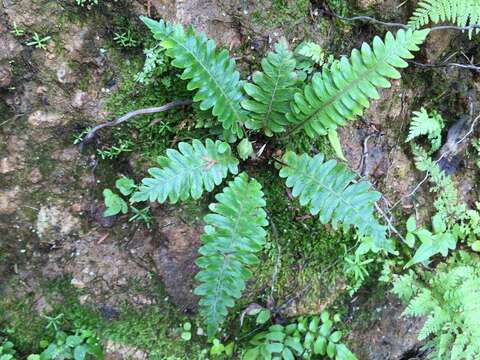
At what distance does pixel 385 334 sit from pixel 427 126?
1.73m

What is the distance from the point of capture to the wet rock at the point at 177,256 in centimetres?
294

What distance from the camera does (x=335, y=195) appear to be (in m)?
2.61

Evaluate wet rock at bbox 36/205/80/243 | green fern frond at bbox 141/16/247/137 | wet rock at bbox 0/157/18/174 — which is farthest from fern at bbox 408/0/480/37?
wet rock at bbox 0/157/18/174

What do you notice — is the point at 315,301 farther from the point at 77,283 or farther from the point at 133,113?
the point at 133,113

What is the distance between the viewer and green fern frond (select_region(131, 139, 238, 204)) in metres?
2.46

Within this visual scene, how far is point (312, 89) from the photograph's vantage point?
264 cm

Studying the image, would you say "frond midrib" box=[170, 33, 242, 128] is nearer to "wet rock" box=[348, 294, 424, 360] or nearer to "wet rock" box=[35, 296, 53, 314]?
"wet rock" box=[35, 296, 53, 314]

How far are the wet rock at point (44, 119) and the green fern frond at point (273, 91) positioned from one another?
119 cm

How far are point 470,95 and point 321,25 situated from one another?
1451 mm

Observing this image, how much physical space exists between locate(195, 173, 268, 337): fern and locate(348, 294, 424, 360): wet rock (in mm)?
1417

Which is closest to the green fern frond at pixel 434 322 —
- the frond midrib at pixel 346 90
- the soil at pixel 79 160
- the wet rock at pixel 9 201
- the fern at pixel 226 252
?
the soil at pixel 79 160

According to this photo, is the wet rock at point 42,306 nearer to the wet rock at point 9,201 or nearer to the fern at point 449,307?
the wet rock at point 9,201

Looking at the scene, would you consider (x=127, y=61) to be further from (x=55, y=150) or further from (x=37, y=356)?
(x=37, y=356)

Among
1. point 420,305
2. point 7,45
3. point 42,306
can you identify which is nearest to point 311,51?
point 7,45
